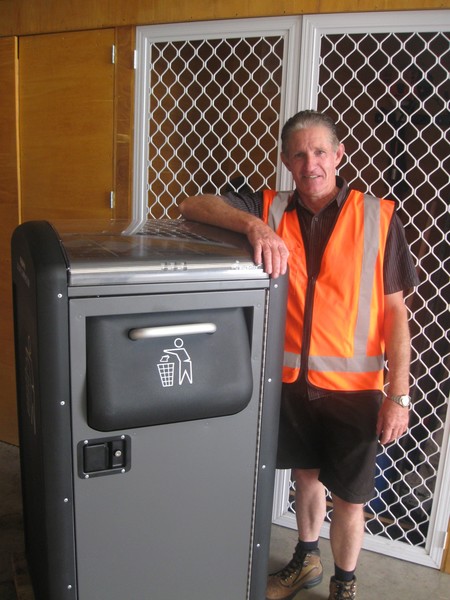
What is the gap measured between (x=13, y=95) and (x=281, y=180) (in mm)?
1564

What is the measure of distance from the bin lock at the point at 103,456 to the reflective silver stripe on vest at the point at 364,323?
0.74 m

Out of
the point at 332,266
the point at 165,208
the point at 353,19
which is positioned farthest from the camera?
the point at 165,208

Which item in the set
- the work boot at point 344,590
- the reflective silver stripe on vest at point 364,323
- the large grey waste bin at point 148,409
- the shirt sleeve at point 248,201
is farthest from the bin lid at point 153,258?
the work boot at point 344,590

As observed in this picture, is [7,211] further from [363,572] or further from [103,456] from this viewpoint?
[363,572]

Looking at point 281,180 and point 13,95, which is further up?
point 13,95

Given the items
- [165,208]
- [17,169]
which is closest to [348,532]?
[165,208]

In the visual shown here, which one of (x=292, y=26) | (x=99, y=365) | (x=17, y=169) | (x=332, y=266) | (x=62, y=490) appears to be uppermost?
(x=292, y=26)

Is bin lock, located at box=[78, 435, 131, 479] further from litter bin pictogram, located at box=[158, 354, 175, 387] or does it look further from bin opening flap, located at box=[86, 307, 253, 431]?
litter bin pictogram, located at box=[158, 354, 175, 387]

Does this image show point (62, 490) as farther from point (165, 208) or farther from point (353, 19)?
point (353, 19)

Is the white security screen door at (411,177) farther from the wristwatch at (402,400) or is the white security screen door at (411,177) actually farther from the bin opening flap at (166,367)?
the bin opening flap at (166,367)

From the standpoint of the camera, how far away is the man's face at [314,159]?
75.9 inches

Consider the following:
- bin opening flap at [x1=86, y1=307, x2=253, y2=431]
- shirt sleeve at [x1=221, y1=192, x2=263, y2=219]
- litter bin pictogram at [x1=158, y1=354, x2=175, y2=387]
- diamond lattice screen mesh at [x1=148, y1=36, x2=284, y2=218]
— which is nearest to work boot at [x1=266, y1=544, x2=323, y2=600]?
bin opening flap at [x1=86, y1=307, x2=253, y2=431]

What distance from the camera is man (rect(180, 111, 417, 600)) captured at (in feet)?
6.23

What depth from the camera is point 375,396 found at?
1.96 m
